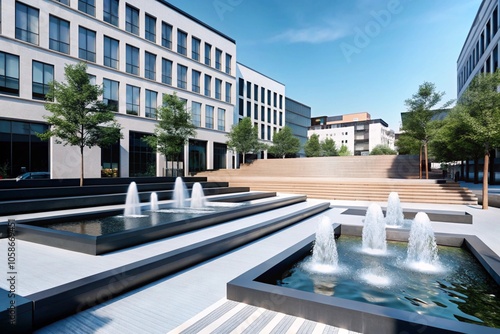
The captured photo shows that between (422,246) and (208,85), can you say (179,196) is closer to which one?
(422,246)

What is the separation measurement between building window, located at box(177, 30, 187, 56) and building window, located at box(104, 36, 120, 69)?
8150mm

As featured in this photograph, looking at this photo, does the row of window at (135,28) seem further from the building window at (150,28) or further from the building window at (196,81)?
the building window at (196,81)

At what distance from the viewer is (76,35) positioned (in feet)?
83.8

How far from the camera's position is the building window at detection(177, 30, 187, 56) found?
35.3m

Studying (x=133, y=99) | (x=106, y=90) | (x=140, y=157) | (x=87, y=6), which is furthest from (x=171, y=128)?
(x=87, y=6)

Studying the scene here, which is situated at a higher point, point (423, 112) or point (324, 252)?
point (423, 112)

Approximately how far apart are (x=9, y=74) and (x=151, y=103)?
12695mm

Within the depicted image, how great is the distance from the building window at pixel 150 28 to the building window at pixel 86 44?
21.0 feet

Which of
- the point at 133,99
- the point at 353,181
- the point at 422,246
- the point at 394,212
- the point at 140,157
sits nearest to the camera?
the point at 422,246

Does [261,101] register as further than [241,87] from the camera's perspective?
Yes

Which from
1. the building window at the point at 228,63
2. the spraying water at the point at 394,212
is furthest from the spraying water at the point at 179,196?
the building window at the point at 228,63

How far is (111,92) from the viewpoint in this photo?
28.4m

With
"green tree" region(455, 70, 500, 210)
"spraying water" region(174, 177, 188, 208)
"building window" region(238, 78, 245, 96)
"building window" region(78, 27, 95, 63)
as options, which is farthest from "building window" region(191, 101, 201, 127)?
"green tree" region(455, 70, 500, 210)

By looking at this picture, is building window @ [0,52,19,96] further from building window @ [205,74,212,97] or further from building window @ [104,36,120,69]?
building window @ [205,74,212,97]
